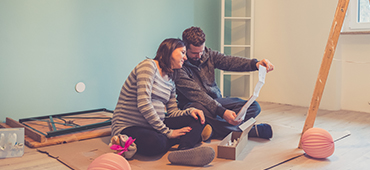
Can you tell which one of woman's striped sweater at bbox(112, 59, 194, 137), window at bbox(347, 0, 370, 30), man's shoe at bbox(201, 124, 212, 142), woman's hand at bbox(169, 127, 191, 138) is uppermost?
window at bbox(347, 0, 370, 30)

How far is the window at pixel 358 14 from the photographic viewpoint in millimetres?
3097

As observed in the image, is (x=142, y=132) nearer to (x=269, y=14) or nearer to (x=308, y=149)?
(x=308, y=149)

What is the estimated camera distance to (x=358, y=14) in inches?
123

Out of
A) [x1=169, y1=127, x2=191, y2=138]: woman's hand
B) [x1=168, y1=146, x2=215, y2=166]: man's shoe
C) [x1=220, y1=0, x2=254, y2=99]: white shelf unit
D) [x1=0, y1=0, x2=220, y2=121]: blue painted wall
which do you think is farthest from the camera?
[x1=220, y1=0, x2=254, y2=99]: white shelf unit

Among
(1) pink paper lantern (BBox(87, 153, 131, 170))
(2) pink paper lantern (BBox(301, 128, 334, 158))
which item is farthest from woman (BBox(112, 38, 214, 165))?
(2) pink paper lantern (BBox(301, 128, 334, 158))

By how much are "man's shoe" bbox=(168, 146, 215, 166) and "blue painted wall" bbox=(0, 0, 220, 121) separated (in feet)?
4.98

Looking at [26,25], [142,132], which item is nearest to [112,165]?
[142,132]

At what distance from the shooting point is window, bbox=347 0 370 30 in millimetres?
3097

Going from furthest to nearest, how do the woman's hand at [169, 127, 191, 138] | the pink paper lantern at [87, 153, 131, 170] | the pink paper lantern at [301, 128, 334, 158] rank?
the woman's hand at [169, 127, 191, 138]
the pink paper lantern at [301, 128, 334, 158]
the pink paper lantern at [87, 153, 131, 170]

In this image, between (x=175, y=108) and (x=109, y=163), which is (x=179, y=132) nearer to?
(x=175, y=108)

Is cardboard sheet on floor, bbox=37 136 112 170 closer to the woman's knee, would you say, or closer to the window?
the woman's knee

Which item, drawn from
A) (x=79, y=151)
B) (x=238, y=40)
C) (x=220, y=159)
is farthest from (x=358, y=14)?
(x=79, y=151)

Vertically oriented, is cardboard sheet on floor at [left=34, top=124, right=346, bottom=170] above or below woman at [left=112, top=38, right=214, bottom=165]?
below

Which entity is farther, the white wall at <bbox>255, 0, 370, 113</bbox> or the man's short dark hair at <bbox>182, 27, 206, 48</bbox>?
the white wall at <bbox>255, 0, 370, 113</bbox>
